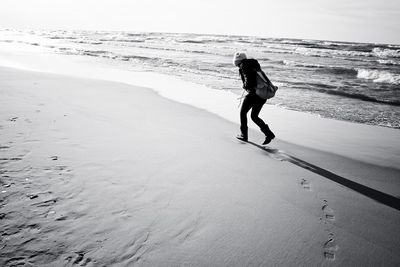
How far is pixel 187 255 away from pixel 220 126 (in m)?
4.01

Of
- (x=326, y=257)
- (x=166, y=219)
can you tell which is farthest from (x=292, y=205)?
(x=166, y=219)

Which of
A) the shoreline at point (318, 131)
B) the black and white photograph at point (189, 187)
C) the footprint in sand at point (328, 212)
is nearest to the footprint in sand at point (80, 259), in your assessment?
the black and white photograph at point (189, 187)

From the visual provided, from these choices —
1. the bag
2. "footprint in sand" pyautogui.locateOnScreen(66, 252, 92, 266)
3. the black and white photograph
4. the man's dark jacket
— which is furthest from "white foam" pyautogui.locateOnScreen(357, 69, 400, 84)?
"footprint in sand" pyautogui.locateOnScreen(66, 252, 92, 266)

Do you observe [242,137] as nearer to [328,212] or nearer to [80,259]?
[328,212]

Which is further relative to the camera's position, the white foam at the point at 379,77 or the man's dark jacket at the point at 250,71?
the white foam at the point at 379,77

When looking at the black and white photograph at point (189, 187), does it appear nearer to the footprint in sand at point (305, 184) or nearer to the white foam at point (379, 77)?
the footprint in sand at point (305, 184)

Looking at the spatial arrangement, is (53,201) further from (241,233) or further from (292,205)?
(292,205)

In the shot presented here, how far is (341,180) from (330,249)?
Result: 5.53ft

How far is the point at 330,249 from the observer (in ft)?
7.73

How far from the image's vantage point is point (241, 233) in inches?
97.2

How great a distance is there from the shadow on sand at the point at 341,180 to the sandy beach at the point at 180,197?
2 centimetres

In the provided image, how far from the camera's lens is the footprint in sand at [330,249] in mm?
2271

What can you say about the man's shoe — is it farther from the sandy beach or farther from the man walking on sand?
the man walking on sand

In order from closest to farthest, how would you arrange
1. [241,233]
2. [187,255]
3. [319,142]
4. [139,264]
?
[139,264] → [187,255] → [241,233] → [319,142]
